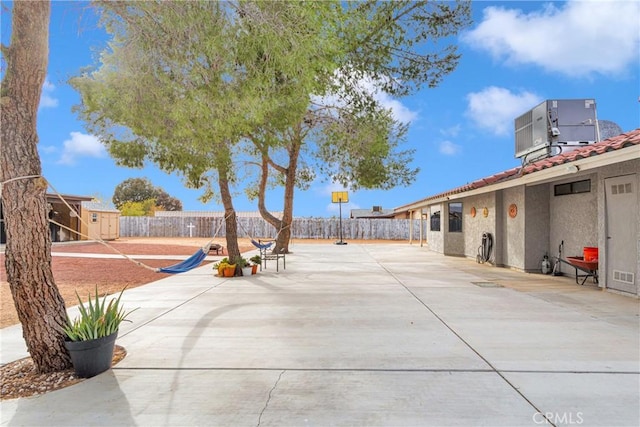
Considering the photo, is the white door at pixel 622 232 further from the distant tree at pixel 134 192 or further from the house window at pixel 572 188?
the distant tree at pixel 134 192

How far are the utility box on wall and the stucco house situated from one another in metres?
1.12

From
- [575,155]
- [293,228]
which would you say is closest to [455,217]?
[575,155]

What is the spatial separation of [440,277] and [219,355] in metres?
6.50

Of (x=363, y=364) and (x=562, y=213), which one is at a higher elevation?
(x=562, y=213)

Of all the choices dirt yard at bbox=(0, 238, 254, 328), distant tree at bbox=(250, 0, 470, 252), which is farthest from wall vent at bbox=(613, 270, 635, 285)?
dirt yard at bbox=(0, 238, 254, 328)

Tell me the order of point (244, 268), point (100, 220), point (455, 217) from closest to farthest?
point (244, 268) → point (455, 217) → point (100, 220)

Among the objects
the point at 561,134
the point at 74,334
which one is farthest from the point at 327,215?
the point at 74,334

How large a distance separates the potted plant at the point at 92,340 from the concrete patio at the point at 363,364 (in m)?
0.16

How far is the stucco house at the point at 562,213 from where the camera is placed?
6176 mm

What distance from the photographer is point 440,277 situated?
879 centimetres

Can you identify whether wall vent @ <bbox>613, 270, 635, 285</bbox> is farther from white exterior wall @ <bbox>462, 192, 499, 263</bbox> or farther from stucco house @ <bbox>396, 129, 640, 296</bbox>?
white exterior wall @ <bbox>462, 192, 499, 263</bbox>

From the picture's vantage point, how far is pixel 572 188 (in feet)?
28.1

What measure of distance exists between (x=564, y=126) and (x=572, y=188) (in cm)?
232

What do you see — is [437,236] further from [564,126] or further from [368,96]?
[564,126]
